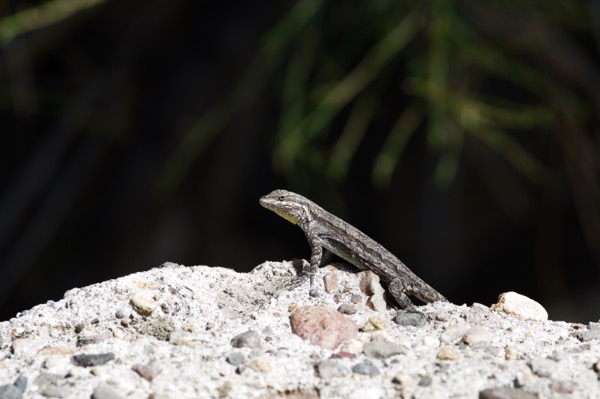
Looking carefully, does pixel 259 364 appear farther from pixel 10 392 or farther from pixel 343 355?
pixel 10 392

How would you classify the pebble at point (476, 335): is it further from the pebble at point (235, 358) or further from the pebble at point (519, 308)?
the pebble at point (235, 358)

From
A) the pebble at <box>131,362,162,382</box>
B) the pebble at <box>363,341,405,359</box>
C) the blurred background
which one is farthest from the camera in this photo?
the blurred background

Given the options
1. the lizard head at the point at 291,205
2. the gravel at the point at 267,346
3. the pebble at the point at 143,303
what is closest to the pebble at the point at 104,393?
the gravel at the point at 267,346

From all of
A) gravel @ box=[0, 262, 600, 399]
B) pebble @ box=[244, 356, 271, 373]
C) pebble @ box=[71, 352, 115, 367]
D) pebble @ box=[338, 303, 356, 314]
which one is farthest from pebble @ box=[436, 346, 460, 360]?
pebble @ box=[71, 352, 115, 367]

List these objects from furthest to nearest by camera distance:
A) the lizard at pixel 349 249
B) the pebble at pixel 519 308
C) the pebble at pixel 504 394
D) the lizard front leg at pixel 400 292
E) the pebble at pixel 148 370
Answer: the lizard at pixel 349 249 < the lizard front leg at pixel 400 292 < the pebble at pixel 519 308 < the pebble at pixel 148 370 < the pebble at pixel 504 394

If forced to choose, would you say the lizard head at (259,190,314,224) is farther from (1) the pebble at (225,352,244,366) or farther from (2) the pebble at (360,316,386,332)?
(1) the pebble at (225,352,244,366)
